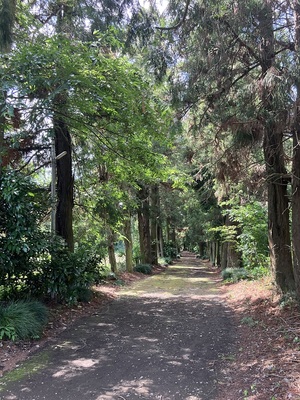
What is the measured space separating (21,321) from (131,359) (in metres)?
2.14

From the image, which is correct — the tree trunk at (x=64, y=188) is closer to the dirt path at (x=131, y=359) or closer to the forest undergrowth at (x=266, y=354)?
the dirt path at (x=131, y=359)

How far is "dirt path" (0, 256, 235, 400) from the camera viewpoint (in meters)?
4.19

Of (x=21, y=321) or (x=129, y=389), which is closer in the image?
(x=129, y=389)

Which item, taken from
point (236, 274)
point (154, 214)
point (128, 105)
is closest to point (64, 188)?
point (128, 105)

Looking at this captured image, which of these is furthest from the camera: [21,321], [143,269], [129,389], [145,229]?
[145,229]

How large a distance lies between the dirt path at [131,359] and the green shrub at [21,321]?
45 cm

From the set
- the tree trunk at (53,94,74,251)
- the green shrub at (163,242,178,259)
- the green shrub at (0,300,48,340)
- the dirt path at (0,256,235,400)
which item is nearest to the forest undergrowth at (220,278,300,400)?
the dirt path at (0,256,235,400)

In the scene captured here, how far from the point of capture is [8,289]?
7551 mm

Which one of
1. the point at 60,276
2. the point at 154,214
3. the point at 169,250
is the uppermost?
the point at 154,214

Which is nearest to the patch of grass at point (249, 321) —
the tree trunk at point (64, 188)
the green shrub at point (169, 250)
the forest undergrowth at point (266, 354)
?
the forest undergrowth at point (266, 354)

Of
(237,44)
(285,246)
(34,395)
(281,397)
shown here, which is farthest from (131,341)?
(237,44)

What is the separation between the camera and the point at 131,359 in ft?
17.3

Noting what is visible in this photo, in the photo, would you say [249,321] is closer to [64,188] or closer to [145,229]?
[64,188]

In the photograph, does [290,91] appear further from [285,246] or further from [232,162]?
[285,246]
